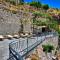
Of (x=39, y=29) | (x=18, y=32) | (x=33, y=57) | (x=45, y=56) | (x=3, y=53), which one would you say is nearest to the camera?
(x=3, y=53)

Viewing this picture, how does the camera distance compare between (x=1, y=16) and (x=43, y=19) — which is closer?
(x=1, y=16)

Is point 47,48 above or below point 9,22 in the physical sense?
below

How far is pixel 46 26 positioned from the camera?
1599 inches

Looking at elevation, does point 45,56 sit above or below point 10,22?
below

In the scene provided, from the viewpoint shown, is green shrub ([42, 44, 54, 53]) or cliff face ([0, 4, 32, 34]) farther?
cliff face ([0, 4, 32, 34])

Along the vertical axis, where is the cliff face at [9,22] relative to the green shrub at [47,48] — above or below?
above

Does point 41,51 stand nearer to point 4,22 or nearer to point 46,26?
point 4,22

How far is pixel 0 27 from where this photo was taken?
27031mm

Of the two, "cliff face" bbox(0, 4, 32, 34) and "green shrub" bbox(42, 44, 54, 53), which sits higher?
"cliff face" bbox(0, 4, 32, 34)

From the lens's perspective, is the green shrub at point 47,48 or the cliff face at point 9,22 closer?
the green shrub at point 47,48

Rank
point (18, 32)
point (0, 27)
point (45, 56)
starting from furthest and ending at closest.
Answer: point (18, 32) → point (0, 27) → point (45, 56)

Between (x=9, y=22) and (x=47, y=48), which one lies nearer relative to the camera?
(x=47, y=48)

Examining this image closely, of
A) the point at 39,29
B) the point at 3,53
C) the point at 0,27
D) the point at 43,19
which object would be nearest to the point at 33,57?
the point at 3,53

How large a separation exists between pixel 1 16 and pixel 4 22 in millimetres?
659
